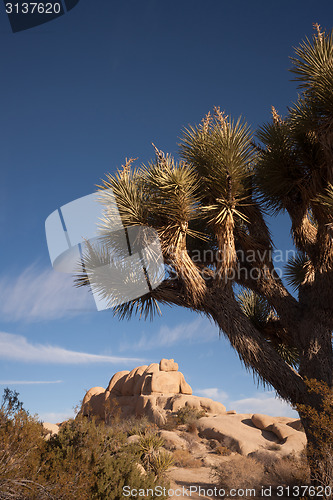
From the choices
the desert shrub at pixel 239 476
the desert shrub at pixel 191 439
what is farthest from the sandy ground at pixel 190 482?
the desert shrub at pixel 191 439

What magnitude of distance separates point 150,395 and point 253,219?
19271 mm

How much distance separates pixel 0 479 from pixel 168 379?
75.6ft

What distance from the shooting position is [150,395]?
25578 mm

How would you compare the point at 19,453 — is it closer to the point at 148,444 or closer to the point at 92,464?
the point at 92,464

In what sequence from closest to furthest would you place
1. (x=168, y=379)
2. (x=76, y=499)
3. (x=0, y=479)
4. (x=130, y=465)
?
1. (x=0, y=479)
2. (x=76, y=499)
3. (x=130, y=465)
4. (x=168, y=379)

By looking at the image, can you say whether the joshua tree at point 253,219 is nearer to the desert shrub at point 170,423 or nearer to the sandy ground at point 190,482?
the sandy ground at point 190,482

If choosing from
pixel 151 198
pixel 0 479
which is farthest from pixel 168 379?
pixel 0 479

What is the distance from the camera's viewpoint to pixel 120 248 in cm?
922

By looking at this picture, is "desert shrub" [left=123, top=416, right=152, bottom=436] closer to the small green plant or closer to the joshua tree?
the small green plant

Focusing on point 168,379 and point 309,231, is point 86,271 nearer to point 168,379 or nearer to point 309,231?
point 309,231

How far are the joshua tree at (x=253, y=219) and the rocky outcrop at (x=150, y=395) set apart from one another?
46.1 ft

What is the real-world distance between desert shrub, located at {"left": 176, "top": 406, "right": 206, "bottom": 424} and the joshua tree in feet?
41.3

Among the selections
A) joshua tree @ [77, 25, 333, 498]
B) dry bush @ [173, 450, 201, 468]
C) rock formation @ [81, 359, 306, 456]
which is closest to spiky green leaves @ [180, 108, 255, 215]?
joshua tree @ [77, 25, 333, 498]

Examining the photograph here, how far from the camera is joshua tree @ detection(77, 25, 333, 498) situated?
822 cm
